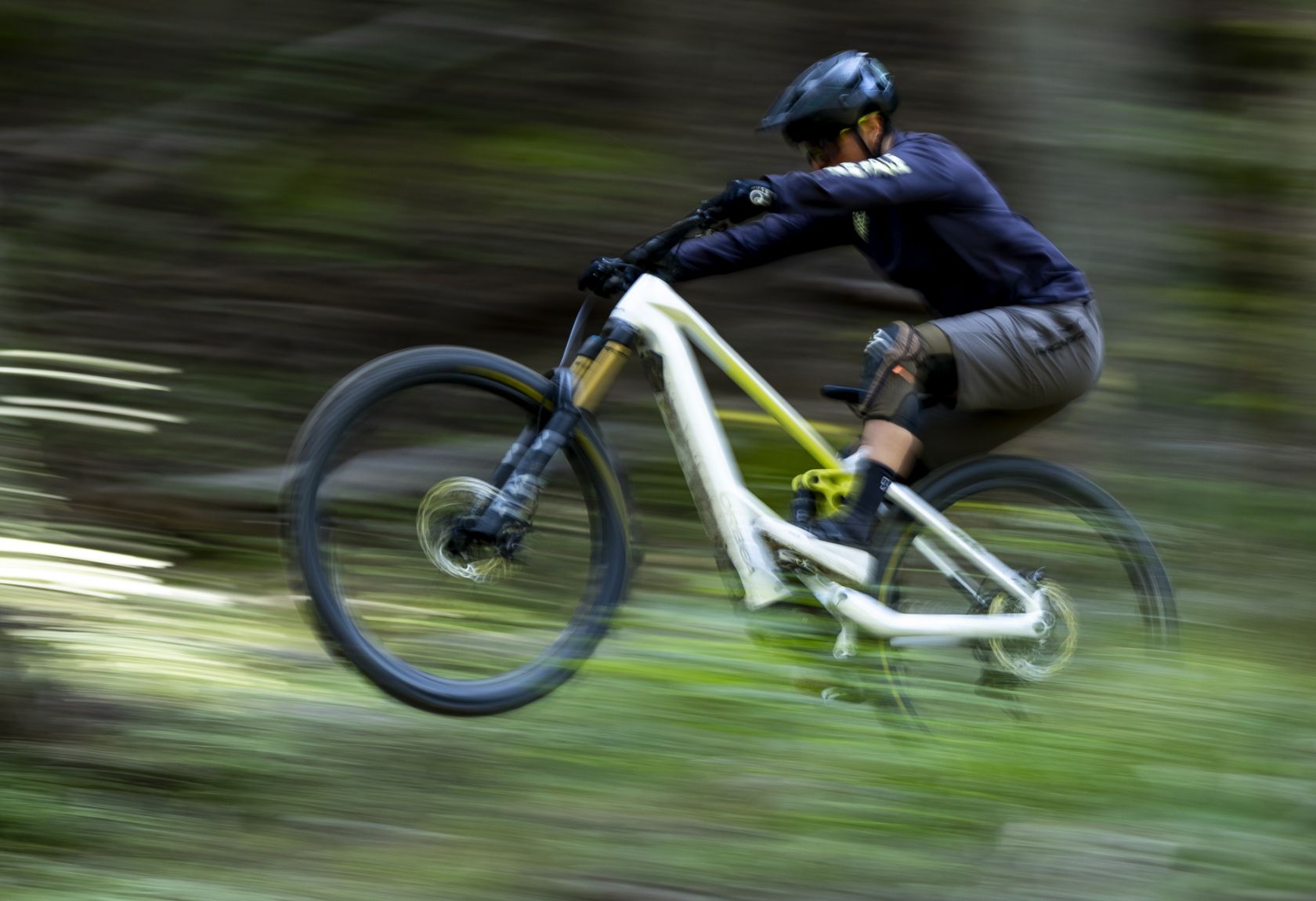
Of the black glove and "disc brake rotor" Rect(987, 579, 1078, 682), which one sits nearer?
the black glove

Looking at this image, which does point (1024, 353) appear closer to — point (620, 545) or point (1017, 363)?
point (1017, 363)

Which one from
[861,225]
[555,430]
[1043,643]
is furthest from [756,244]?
[1043,643]

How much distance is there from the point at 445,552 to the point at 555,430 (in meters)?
0.39

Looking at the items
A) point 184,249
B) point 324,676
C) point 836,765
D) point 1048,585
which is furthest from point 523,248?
point 836,765

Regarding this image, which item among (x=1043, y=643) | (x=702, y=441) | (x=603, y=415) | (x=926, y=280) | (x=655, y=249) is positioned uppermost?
A: (x=655, y=249)

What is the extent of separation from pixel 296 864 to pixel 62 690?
2.74 ft

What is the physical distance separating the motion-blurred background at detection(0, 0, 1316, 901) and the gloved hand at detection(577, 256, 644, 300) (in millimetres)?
816

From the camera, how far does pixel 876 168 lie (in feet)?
11.3

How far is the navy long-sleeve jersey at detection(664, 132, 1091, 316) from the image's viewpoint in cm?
341

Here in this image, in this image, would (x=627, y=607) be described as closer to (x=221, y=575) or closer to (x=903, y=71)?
(x=221, y=575)

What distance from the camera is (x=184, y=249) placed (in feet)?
22.4

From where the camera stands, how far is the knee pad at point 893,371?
3611mm

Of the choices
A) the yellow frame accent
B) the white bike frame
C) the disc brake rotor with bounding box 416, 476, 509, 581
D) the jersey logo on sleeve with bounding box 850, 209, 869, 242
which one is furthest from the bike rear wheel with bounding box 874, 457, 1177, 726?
the disc brake rotor with bounding box 416, 476, 509, 581

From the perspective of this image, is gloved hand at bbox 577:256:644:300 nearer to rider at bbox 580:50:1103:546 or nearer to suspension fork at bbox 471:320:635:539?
rider at bbox 580:50:1103:546
